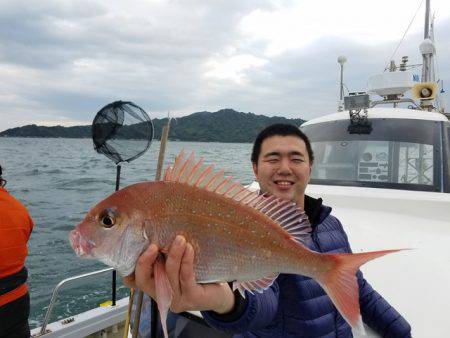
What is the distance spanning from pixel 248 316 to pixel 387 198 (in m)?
2.86

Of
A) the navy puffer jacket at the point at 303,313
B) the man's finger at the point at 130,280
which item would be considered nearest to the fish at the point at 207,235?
the man's finger at the point at 130,280

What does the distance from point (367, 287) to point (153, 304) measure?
1604 millimetres

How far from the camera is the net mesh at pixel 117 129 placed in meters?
5.04

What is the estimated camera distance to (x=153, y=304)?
9.88 feet

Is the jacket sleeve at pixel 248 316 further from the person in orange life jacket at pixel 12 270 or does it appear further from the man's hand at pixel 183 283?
the person in orange life jacket at pixel 12 270

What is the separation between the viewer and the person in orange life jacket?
4242 mm

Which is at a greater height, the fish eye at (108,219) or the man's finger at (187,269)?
the fish eye at (108,219)

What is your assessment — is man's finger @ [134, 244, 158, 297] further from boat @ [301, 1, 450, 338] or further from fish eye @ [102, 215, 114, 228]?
boat @ [301, 1, 450, 338]

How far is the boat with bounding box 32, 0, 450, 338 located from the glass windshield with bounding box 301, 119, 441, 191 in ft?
0.04

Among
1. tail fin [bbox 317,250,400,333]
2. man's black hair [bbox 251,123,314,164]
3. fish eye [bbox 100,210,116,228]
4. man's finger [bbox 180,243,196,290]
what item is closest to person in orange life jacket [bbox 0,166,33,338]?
man's black hair [bbox 251,123,314,164]

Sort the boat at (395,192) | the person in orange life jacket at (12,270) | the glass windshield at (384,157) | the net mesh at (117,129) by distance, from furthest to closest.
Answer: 1. the net mesh at (117,129)
2. the glass windshield at (384,157)
3. the person in orange life jacket at (12,270)
4. the boat at (395,192)

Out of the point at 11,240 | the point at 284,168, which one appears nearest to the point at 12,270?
the point at 11,240

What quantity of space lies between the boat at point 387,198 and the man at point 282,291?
0.23 metres

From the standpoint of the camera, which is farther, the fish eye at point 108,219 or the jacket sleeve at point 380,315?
the jacket sleeve at point 380,315
